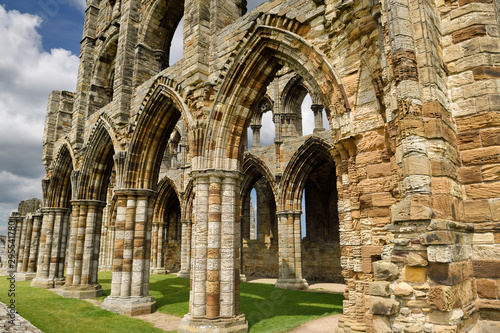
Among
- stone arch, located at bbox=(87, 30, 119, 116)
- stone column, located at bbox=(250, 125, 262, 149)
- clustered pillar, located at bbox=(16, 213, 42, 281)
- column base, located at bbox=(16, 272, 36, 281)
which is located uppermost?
stone arch, located at bbox=(87, 30, 119, 116)

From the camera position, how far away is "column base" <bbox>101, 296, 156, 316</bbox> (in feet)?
27.3

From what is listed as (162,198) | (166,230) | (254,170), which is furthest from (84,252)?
(166,230)

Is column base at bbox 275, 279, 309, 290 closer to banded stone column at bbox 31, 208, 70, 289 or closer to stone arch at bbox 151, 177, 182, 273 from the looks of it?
stone arch at bbox 151, 177, 182, 273

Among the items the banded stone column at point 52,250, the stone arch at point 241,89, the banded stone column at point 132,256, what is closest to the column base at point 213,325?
the banded stone column at point 132,256

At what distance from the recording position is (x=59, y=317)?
7.86 meters

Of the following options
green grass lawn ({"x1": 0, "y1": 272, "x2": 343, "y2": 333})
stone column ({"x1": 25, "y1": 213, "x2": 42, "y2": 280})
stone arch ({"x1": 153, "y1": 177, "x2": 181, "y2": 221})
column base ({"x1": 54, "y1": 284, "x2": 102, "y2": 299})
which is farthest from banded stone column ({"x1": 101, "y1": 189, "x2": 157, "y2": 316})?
stone arch ({"x1": 153, "y1": 177, "x2": 181, "y2": 221})

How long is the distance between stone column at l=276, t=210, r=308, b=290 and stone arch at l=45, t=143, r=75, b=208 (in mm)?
9082

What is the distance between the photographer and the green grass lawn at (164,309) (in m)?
7.02

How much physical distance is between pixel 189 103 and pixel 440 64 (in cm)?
546

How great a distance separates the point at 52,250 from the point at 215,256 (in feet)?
32.6

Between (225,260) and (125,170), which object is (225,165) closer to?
(225,260)

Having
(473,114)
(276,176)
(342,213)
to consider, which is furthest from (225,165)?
A: (276,176)

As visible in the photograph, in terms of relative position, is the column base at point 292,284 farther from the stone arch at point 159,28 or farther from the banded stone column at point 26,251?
the banded stone column at point 26,251

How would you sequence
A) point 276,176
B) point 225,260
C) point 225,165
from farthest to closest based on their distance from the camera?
point 276,176
point 225,165
point 225,260
